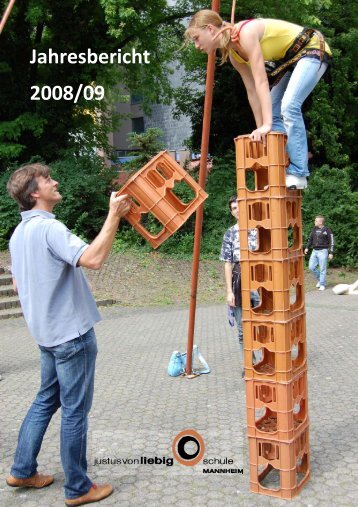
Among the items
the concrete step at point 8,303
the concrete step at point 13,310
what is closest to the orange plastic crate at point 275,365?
the concrete step at point 13,310

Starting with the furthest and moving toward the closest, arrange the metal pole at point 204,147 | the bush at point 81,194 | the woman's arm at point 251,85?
the bush at point 81,194 → the metal pole at point 204,147 → the woman's arm at point 251,85

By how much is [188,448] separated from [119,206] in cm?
212

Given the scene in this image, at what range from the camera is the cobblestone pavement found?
3.91 metres

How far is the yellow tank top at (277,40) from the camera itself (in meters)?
3.74

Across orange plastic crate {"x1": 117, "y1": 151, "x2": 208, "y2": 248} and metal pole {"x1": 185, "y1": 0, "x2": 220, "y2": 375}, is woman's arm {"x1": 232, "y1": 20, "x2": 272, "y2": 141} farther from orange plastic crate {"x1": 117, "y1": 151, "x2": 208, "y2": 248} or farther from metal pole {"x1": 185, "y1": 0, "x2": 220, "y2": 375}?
metal pole {"x1": 185, "y1": 0, "x2": 220, "y2": 375}

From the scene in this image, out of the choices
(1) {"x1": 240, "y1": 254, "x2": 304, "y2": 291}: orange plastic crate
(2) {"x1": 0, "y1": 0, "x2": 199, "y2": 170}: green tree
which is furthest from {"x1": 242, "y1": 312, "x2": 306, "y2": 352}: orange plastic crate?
(2) {"x1": 0, "y1": 0, "x2": 199, "y2": 170}: green tree

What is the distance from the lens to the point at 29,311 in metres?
3.63

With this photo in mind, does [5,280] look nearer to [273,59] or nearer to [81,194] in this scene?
[81,194]

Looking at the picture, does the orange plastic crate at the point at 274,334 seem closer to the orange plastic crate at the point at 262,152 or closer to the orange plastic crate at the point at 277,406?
the orange plastic crate at the point at 277,406

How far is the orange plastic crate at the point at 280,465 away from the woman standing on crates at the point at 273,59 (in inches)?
65.2

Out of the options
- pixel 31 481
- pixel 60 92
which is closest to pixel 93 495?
pixel 31 481

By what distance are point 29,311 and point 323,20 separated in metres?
20.3

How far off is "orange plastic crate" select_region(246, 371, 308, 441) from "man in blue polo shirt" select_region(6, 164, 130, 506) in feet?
3.44

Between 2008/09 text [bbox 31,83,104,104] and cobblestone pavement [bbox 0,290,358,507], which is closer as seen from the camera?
cobblestone pavement [bbox 0,290,358,507]
